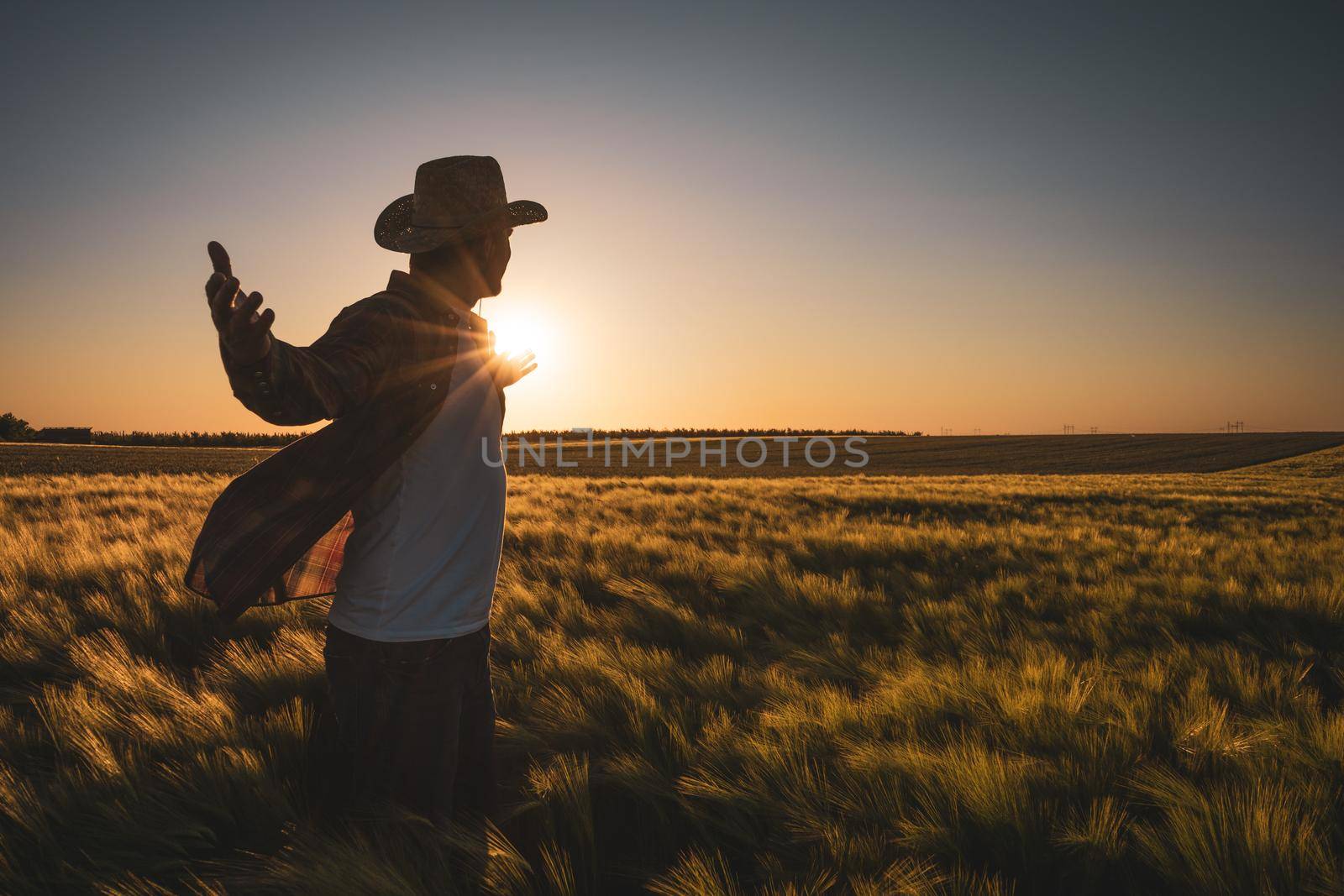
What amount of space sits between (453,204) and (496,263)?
190 mm

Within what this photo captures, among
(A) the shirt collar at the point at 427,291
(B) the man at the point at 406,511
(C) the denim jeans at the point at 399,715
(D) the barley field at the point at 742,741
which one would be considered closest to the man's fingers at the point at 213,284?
(B) the man at the point at 406,511

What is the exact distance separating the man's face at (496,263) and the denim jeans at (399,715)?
1003 mm

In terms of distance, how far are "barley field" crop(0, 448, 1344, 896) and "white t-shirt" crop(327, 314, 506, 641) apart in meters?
0.54

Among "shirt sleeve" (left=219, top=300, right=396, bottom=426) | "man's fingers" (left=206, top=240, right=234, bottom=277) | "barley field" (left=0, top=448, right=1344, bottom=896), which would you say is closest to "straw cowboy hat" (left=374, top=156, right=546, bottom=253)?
"shirt sleeve" (left=219, top=300, right=396, bottom=426)

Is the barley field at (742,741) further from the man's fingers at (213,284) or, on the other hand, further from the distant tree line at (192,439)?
the distant tree line at (192,439)

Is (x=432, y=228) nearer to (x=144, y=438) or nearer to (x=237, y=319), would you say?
(x=237, y=319)

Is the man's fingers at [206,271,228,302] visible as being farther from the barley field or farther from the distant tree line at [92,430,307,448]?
the distant tree line at [92,430,307,448]

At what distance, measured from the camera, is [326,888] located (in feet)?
4.63

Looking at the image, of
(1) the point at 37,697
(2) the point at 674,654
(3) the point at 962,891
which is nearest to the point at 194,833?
(1) the point at 37,697

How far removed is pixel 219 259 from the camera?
1108 mm

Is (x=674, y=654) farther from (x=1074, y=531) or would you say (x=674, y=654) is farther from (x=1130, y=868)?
(x=1074, y=531)

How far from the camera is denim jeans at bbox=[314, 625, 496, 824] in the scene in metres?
1.64

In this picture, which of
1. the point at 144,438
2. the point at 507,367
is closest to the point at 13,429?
the point at 144,438

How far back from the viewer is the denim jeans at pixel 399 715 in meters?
1.64
